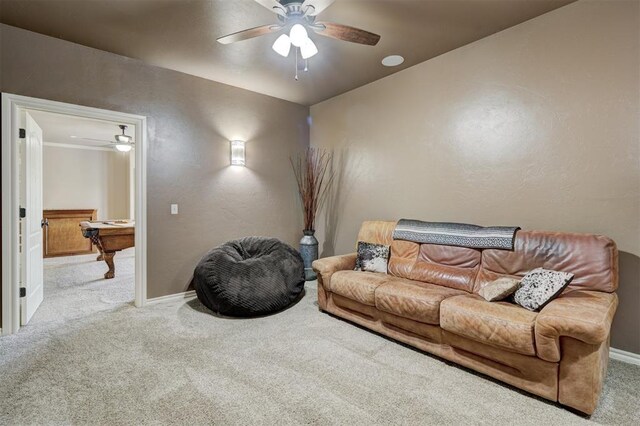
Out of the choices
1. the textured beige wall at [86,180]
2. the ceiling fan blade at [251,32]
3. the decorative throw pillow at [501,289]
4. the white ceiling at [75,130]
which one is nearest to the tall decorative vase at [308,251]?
the decorative throw pillow at [501,289]

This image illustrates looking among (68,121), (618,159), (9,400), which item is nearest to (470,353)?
(618,159)

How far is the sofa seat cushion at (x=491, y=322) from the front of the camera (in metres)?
1.81

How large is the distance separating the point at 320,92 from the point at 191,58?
1724 mm

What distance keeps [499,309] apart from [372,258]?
144cm

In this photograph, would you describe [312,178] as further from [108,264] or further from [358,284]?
[108,264]

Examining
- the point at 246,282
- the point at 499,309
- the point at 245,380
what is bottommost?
the point at 245,380

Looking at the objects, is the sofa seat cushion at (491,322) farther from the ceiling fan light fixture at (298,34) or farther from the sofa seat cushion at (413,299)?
the ceiling fan light fixture at (298,34)

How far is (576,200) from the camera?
2.45m

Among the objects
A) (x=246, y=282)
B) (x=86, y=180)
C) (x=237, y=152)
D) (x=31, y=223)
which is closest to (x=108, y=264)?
(x=31, y=223)

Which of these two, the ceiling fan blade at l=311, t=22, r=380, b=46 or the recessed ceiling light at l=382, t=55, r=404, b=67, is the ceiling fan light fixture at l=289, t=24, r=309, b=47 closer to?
the ceiling fan blade at l=311, t=22, r=380, b=46

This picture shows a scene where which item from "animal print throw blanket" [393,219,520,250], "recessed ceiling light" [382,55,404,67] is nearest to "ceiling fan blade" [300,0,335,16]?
"recessed ceiling light" [382,55,404,67]

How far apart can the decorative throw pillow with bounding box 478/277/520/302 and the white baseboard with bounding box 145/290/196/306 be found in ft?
10.5

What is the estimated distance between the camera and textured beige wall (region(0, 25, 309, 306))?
2896 millimetres

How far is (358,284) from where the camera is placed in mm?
2797
